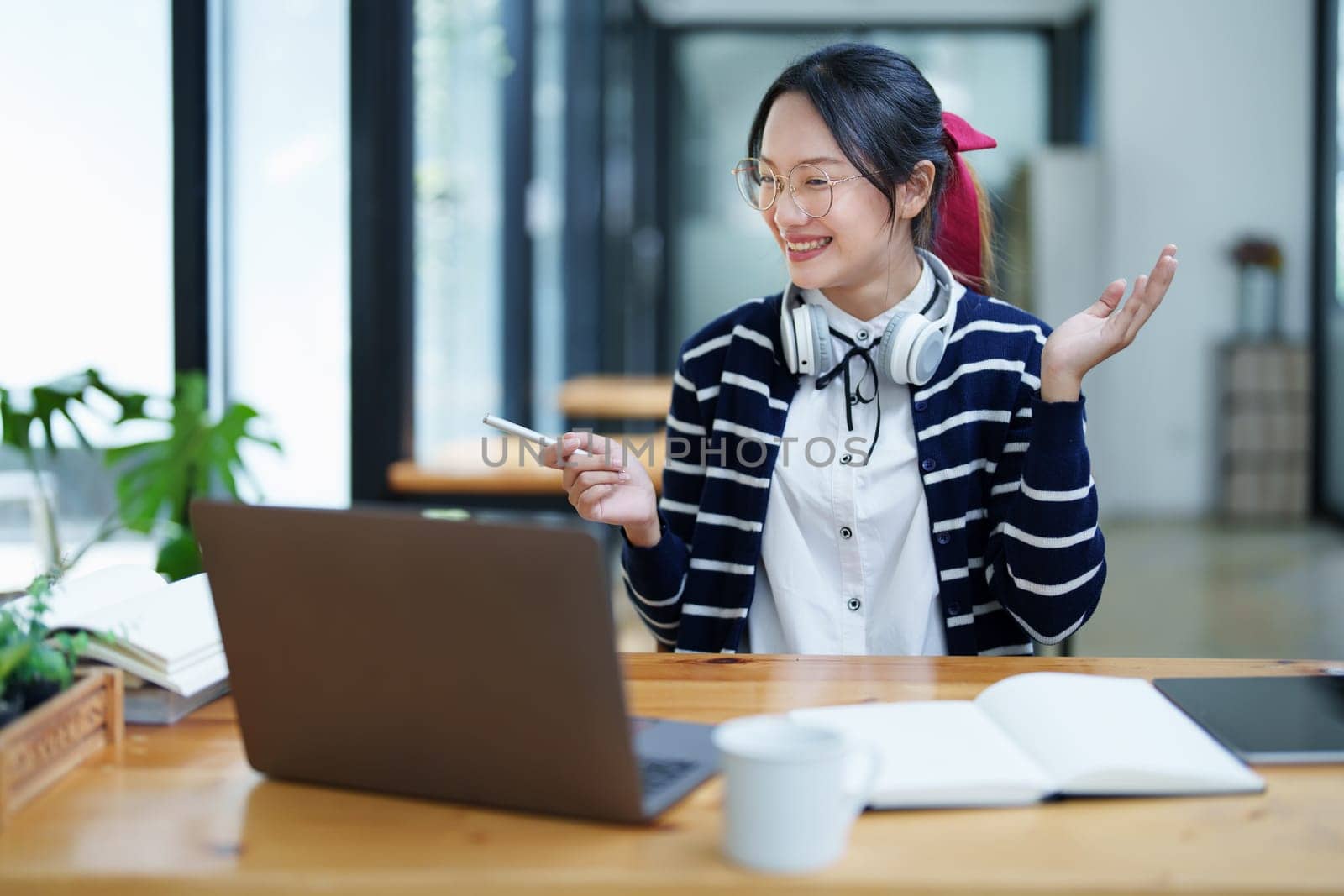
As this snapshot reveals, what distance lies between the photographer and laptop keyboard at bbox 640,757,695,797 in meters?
0.86

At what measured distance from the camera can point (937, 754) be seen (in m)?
→ 0.90

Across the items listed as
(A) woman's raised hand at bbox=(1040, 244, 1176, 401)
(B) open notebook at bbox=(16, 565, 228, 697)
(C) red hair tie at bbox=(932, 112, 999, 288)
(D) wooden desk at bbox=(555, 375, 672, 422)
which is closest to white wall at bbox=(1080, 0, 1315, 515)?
(D) wooden desk at bbox=(555, 375, 672, 422)

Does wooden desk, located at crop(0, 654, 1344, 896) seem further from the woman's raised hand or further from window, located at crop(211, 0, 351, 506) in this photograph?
window, located at crop(211, 0, 351, 506)

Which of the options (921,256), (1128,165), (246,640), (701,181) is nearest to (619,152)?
(701,181)

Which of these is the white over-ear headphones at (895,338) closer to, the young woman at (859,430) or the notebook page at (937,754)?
the young woman at (859,430)

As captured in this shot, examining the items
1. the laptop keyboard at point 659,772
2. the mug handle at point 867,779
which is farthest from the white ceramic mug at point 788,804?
the laptop keyboard at point 659,772

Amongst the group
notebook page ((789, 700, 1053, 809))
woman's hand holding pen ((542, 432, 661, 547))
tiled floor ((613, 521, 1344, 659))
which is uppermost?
woman's hand holding pen ((542, 432, 661, 547))

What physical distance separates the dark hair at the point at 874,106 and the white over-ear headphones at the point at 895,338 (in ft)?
0.43

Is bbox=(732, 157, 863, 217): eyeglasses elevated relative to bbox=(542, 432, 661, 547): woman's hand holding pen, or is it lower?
elevated

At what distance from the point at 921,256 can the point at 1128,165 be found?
227 inches

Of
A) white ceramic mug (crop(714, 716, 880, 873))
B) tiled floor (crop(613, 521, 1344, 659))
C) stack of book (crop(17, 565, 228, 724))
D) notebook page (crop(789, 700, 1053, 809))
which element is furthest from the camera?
tiled floor (crop(613, 521, 1344, 659))

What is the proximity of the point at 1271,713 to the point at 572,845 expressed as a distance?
0.56 meters

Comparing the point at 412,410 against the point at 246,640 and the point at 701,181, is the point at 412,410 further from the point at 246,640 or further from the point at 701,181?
the point at 701,181

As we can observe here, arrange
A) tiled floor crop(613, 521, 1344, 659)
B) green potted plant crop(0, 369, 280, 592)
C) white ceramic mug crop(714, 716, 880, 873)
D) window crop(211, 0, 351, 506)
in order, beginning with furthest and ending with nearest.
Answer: tiled floor crop(613, 521, 1344, 659), window crop(211, 0, 351, 506), green potted plant crop(0, 369, 280, 592), white ceramic mug crop(714, 716, 880, 873)
